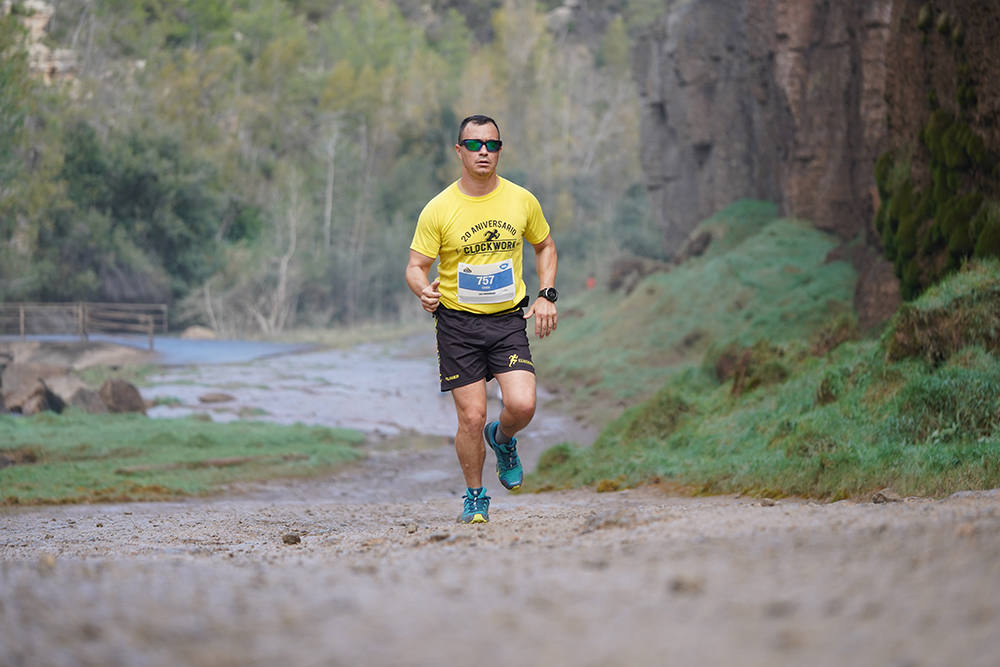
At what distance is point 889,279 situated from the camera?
12969 millimetres

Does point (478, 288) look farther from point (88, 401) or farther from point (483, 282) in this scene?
point (88, 401)

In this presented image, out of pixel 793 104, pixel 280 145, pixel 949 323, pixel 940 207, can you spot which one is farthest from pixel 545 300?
pixel 280 145

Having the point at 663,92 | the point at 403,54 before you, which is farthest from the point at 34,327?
the point at 403,54

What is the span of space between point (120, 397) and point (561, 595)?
16.2 metres

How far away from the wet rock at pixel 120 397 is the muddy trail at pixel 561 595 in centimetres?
1274

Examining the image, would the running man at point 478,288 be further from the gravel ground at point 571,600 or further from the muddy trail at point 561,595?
the gravel ground at point 571,600

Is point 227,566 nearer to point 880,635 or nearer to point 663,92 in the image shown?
point 880,635

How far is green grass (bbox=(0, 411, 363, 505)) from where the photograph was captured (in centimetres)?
1154

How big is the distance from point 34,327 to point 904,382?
2377 cm

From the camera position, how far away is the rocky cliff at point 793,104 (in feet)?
37.9

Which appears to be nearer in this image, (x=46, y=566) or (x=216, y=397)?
(x=46, y=566)

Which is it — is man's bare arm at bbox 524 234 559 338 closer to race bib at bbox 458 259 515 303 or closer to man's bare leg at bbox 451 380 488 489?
race bib at bbox 458 259 515 303

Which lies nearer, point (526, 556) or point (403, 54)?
point (526, 556)

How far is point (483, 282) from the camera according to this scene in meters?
6.20
